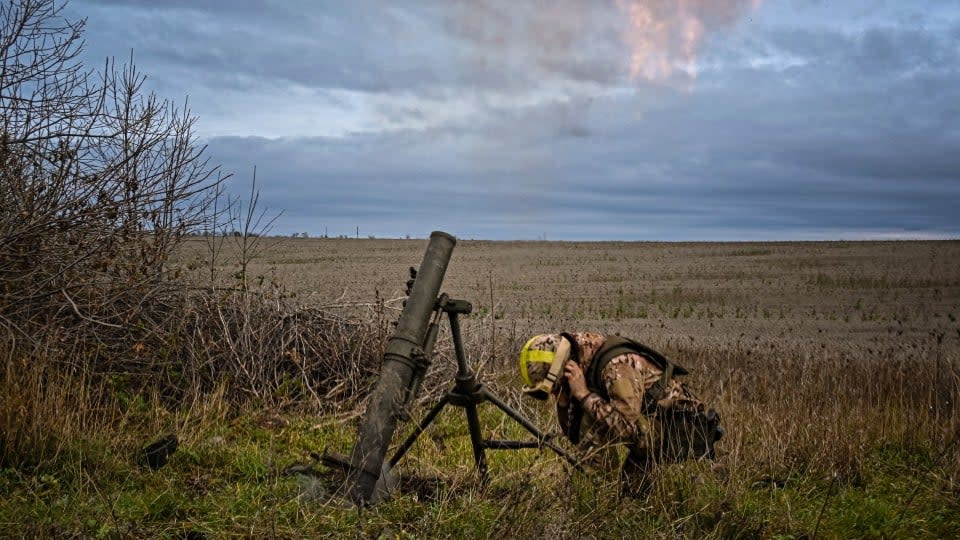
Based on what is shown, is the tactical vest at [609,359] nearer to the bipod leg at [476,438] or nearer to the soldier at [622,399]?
the soldier at [622,399]

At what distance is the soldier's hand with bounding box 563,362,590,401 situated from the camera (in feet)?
17.5

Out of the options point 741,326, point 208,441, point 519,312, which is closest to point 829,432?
point 208,441

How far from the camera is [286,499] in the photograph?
229 inches

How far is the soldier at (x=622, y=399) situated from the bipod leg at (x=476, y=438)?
1.42ft

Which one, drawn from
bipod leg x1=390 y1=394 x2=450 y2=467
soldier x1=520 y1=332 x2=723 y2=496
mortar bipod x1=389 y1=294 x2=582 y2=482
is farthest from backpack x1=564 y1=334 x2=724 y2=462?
bipod leg x1=390 y1=394 x2=450 y2=467

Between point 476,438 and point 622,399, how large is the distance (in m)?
1.07

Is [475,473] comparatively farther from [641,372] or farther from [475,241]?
[475,241]

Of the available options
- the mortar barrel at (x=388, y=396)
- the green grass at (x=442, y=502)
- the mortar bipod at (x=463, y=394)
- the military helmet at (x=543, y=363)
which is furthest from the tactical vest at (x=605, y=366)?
the mortar barrel at (x=388, y=396)

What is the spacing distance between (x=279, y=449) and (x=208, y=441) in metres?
0.64

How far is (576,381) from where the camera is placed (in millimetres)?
5367

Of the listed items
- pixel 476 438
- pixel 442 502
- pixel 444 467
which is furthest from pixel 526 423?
pixel 444 467

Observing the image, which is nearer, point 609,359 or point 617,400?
point 617,400

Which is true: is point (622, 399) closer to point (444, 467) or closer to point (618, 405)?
point (618, 405)

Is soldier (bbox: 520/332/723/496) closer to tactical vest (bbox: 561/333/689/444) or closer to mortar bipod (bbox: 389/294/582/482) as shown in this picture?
tactical vest (bbox: 561/333/689/444)
